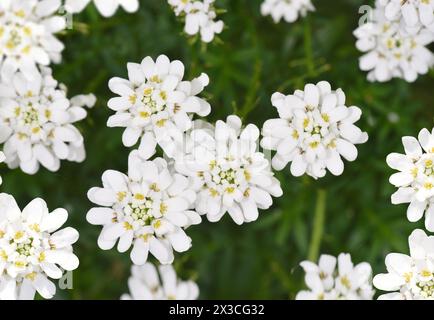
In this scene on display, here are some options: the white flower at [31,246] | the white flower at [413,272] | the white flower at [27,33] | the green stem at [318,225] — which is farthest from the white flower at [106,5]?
the white flower at [413,272]

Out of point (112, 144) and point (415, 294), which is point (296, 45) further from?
point (415, 294)

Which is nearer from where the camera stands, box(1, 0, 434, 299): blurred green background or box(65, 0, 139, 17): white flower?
box(65, 0, 139, 17): white flower

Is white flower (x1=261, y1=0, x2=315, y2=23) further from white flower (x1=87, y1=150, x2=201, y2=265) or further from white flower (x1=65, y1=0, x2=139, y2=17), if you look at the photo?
white flower (x1=87, y1=150, x2=201, y2=265)

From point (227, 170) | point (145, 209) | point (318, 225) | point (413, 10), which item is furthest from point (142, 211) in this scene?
point (413, 10)

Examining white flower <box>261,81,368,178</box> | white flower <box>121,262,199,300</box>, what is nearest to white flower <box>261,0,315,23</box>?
white flower <box>261,81,368,178</box>

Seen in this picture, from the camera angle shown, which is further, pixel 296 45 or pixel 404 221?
pixel 296 45

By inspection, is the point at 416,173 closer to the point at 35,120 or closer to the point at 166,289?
the point at 166,289

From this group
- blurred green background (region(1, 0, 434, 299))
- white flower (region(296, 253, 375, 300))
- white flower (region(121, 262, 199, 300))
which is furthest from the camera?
blurred green background (region(1, 0, 434, 299))
